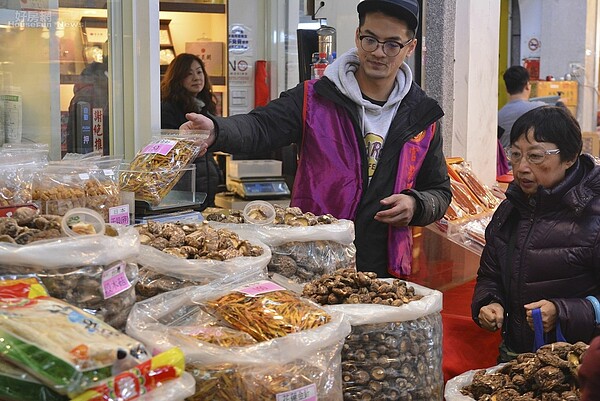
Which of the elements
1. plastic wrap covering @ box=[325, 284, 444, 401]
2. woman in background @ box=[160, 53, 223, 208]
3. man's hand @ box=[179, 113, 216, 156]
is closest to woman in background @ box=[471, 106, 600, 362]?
plastic wrap covering @ box=[325, 284, 444, 401]

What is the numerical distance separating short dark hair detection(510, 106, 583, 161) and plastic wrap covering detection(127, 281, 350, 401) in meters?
1.33

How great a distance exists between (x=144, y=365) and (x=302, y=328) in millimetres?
406

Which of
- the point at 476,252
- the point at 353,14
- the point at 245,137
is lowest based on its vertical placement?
the point at 476,252

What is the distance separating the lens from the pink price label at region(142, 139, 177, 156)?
244 cm

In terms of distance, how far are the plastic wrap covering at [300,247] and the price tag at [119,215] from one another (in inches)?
9.4

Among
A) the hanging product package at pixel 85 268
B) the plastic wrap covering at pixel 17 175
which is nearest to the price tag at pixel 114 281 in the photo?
the hanging product package at pixel 85 268

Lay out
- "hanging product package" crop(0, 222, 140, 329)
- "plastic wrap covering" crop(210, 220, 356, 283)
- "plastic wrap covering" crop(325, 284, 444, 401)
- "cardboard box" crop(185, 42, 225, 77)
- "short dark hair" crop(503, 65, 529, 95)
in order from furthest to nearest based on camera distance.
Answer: "short dark hair" crop(503, 65, 529, 95), "cardboard box" crop(185, 42, 225, 77), "plastic wrap covering" crop(210, 220, 356, 283), "plastic wrap covering" crop(325, 284, 444, 401), "hanging product package" crop(0, 222, 140, 329)

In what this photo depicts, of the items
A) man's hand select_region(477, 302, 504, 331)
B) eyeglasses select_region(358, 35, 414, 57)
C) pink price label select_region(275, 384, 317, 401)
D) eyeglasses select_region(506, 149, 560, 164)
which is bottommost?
man's hand select_region(477, 302, 504, 331)

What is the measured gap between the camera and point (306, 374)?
5.09ft

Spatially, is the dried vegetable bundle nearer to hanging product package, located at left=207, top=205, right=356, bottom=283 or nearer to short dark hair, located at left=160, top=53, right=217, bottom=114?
hanging product package, located at left=207, top=205, right=356, bottom=283

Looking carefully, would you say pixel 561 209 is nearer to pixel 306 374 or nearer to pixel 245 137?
pixel 245 137

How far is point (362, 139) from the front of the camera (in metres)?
2.84

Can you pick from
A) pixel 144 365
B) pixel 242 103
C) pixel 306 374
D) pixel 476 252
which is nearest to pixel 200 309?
pixel 306 374

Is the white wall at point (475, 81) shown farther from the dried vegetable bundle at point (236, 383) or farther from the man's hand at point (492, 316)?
the dried vegetable bundle at point (236, 383)
